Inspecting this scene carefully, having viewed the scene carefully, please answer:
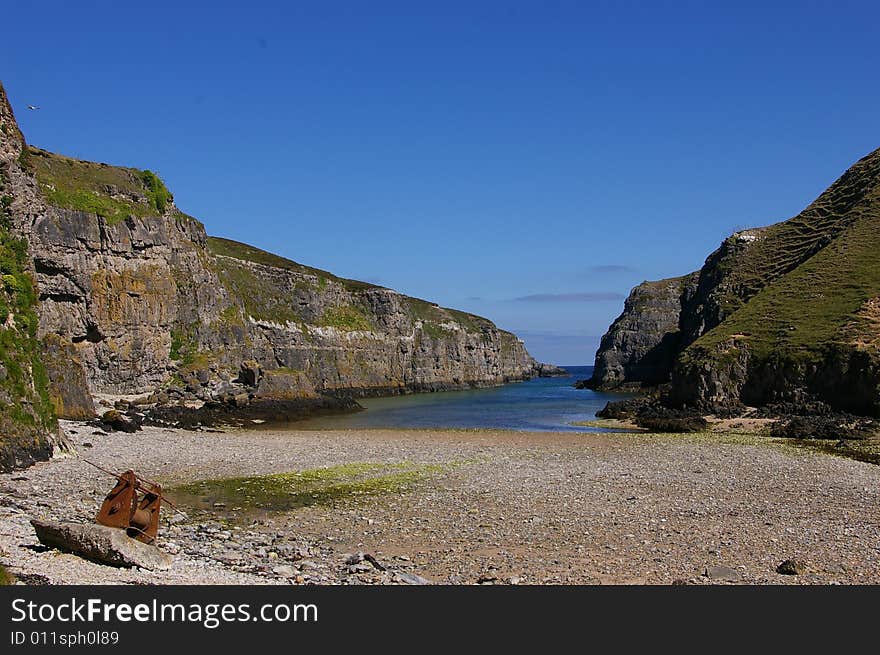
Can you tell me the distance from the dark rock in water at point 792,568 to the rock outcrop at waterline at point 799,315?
41.1 meters

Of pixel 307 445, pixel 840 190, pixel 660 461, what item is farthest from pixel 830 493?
pixel 840 190

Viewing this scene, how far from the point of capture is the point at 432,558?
1576 cm

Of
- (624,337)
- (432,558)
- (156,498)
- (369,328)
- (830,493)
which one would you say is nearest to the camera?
(156,498)

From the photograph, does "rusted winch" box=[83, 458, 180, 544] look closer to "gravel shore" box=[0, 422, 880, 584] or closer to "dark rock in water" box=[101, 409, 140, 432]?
"gravel shore" box=[0, 422, 880, 584]

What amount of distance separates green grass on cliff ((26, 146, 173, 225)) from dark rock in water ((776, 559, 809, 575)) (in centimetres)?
6154

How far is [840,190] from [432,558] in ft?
346

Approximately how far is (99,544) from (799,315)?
66.1 meters

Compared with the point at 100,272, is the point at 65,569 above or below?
below

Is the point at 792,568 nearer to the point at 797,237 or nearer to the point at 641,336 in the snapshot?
the point at 797,237

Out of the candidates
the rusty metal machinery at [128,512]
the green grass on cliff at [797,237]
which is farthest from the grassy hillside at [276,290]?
the rusty metal machinery at [128,512]

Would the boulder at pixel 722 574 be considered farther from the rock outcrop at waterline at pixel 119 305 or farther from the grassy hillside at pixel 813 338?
the grassy hillside at pixel 813 338

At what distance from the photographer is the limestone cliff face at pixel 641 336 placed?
15250 centimetres

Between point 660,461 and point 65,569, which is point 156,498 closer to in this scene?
point 65,569

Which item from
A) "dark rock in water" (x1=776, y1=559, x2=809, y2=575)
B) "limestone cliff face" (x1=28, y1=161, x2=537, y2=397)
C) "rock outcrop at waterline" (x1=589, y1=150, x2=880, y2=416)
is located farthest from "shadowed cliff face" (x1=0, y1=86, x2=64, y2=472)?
"rock outcrop at waterline" (x1=589, y1=150, x2=880, y2=416)
